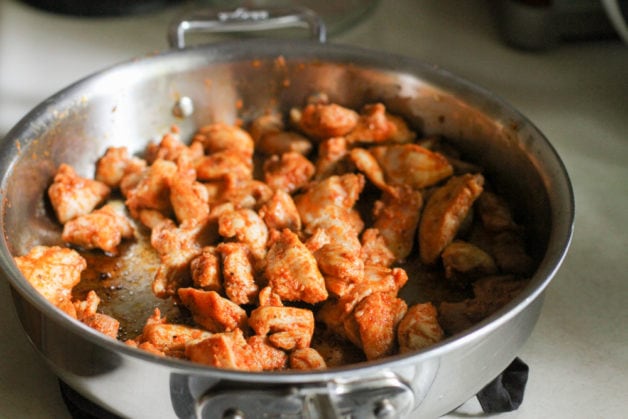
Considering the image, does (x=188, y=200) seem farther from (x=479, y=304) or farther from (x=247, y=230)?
(x=479, y=304)

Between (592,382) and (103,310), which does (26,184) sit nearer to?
(103,310)

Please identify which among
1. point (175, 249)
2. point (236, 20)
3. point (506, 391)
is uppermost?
point (236, 20)

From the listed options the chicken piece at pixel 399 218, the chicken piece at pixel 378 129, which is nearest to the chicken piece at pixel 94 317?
the chicken piece at pixel 399 218

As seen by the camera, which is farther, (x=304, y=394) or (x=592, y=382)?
(x=592, y=382)

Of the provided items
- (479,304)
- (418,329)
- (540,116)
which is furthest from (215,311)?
(540,116)

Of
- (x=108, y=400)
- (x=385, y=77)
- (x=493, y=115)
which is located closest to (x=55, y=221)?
(x=108, y=400)

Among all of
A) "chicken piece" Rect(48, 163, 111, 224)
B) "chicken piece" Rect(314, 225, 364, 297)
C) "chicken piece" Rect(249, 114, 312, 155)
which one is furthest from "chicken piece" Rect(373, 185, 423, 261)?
"chicken piece" Rect(48, 163, 111, 224)
